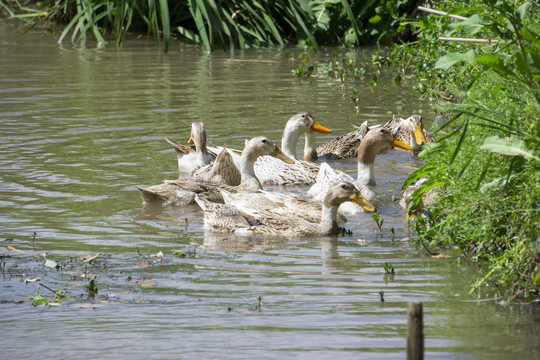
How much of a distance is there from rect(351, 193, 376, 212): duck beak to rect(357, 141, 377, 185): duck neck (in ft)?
4.99

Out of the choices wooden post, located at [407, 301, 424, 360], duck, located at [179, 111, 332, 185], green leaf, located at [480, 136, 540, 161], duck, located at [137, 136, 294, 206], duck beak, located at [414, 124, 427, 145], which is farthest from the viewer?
duck beak, located at [414, 124, 427, 145]

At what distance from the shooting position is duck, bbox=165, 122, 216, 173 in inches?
389

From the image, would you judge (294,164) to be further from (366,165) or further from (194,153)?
(194,153)

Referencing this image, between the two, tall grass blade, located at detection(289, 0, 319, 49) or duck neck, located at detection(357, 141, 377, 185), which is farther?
tall grass blade, located at detection(289, 0, 319, 49)

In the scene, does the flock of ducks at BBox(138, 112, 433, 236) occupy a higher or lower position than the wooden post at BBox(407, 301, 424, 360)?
higher

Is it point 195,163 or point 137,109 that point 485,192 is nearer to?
point 195,163

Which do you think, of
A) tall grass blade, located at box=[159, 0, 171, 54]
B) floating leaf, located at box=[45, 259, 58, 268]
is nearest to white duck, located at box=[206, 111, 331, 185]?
floating leaf, located at box=[45, 259, 58, 268]

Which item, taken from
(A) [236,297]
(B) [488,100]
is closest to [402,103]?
(B) [488,100]

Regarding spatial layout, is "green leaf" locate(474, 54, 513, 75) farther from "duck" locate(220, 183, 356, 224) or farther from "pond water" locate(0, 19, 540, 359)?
"duck" locate(220, 183, 356, 224)

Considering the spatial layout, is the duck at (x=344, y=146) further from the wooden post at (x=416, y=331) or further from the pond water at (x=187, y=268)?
the wooden post at (x=416, y=331)

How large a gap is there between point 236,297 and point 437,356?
1.53 meters

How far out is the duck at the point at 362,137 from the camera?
10.9 meters

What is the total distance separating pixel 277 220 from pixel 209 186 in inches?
56.8

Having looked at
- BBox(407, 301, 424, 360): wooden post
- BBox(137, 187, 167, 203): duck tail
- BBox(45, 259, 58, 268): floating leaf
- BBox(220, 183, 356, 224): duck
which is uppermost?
BBox(137, 187, 167, 203): duck tail
